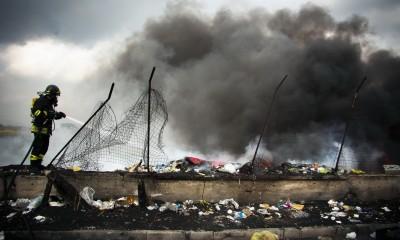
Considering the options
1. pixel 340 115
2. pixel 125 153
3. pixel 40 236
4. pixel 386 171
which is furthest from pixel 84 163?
pixel 340 115

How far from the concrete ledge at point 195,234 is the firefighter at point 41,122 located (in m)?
1.98

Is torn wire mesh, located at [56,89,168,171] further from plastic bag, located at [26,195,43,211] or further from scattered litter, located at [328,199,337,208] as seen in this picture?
scattered litter, located at [328,199,337,208]

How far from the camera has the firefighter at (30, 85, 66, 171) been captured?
5.84m

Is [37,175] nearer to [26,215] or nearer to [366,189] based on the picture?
[26,215]

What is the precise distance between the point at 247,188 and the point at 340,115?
1107 cm

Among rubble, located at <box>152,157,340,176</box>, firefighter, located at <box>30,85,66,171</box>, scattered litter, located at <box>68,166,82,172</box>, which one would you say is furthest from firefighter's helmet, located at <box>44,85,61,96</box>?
rubble, located at <box>152,157,340,176</box>

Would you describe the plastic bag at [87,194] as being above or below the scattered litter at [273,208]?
above

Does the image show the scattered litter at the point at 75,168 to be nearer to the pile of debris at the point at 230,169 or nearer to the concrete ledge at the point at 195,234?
the pile of debris at the point at 230,169

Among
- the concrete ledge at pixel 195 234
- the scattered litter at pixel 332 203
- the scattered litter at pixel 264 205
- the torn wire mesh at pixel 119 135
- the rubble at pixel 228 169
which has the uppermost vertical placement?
the torn wire mesh at pixel 119 135

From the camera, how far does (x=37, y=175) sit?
549 centimetres

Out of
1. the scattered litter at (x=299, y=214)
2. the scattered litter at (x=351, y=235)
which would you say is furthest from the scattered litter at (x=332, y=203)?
the scattered litter at (x=351, y=235)

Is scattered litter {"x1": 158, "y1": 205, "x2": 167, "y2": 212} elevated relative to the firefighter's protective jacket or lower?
lower

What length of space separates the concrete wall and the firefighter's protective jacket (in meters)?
0.99

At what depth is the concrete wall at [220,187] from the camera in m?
5.56
